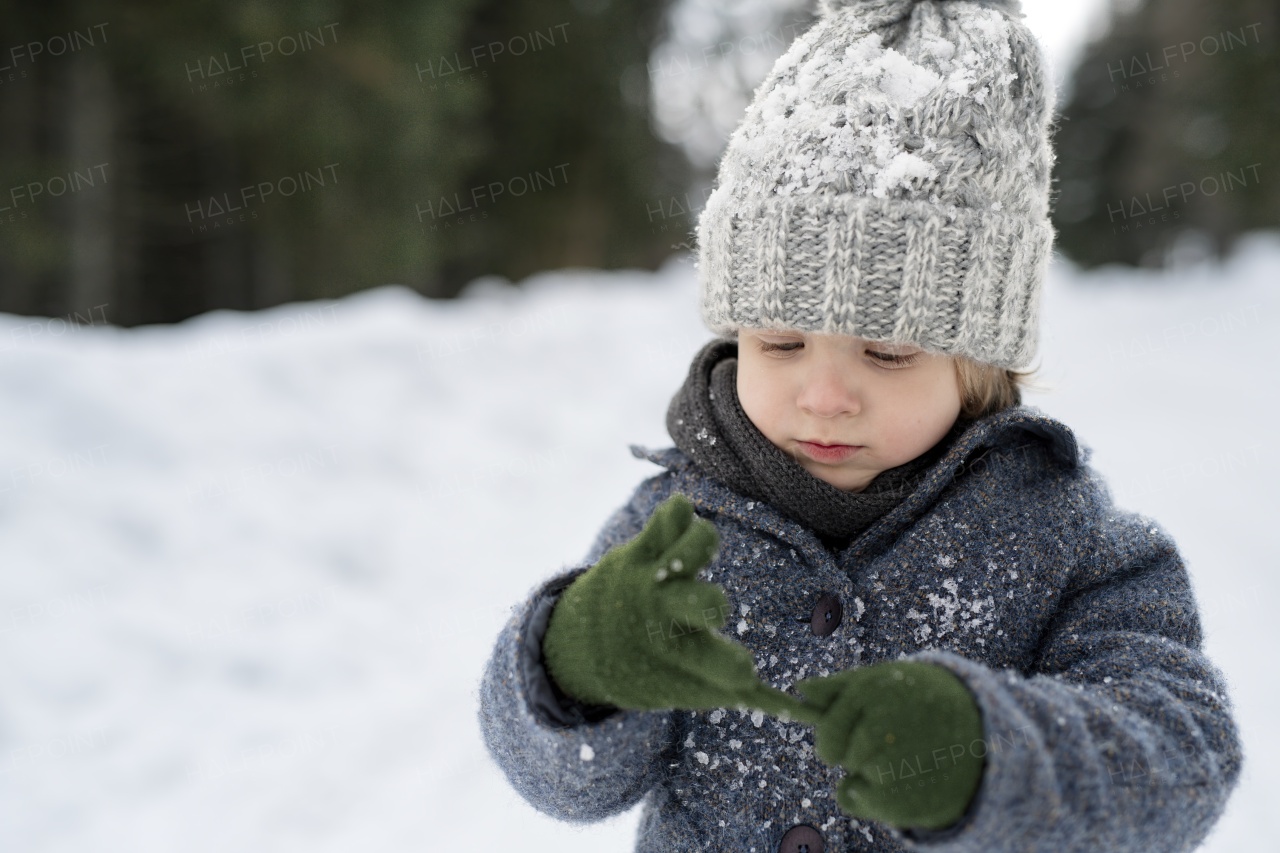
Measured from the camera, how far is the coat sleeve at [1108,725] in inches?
41.4

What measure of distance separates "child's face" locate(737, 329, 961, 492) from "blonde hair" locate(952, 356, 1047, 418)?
0.09ft

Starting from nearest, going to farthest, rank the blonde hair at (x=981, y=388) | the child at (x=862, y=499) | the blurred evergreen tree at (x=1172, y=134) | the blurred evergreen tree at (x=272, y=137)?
the child at (x=862, y=499) → the blonde hair at (x=981, y=388) → the blurred evergreen tree at (x=272, y=137) → the blurred evergreen tree at (x=1172, y=134)

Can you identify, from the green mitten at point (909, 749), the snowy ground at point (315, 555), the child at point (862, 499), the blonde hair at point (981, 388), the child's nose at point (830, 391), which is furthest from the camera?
the snowy ground at point (315, 555)

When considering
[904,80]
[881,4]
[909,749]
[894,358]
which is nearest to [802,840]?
[909,749]

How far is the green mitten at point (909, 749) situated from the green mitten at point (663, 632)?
7 cm

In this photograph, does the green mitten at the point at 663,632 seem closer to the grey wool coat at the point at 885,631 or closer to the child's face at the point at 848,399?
the grey wool coat at the point at 885,631

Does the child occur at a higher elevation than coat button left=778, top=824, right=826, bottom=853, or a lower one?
higher

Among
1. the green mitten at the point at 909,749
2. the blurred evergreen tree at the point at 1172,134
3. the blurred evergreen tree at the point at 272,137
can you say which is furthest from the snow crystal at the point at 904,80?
the blurred evergreen tree at the point at 272,137

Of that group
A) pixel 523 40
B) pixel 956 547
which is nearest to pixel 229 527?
pixel 956 547

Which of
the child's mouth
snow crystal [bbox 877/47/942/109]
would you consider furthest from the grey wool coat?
snow crystal [bbox 877/47/942/109]

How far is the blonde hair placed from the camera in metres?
1.55

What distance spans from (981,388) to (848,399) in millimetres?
309

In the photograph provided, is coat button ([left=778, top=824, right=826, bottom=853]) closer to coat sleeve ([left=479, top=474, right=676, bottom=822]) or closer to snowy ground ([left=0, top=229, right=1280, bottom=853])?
coat sleeve ([left=479, top=474, right=676, bottom=822])

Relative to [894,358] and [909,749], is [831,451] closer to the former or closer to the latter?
[894,358]
